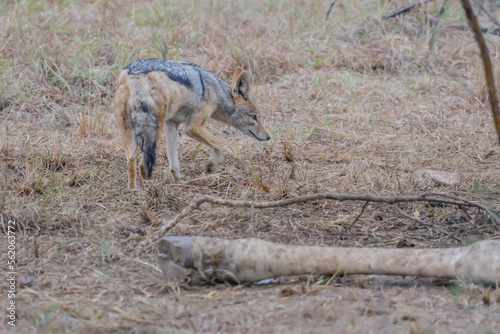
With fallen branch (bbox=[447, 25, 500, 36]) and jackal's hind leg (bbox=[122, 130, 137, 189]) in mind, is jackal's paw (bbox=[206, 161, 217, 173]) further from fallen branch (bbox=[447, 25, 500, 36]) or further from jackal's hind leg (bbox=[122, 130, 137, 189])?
fallen branch (bbox=[447, 25, 500, 36])

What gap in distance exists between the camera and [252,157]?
6.91 meters

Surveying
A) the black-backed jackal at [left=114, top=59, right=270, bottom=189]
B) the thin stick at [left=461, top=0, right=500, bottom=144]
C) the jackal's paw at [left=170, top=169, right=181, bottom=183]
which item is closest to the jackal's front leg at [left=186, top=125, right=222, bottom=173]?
the black-backed jackal at [left=114, top=59, right=270, bottom=189]

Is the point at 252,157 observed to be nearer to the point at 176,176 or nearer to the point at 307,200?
the point at 176,176

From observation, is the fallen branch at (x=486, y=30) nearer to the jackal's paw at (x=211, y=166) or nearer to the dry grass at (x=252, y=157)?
the dry grass at (x=252, y=157)

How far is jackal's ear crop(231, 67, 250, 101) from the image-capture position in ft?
23.1

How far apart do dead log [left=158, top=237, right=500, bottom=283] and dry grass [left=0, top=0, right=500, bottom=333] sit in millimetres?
112

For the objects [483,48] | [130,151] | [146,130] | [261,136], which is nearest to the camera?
[483,48]

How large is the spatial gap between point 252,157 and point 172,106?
1320 mm

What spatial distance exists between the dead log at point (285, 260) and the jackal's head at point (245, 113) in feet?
12.0

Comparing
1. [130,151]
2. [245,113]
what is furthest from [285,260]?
[245,113]

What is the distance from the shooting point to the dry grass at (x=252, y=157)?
3.26 meters

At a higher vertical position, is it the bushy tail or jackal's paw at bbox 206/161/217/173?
the bushy tail

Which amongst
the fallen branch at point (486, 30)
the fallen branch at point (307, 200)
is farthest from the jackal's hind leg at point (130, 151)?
the fallen branch at point (486, 30)

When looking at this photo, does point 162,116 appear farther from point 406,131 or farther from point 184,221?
point 406,131
